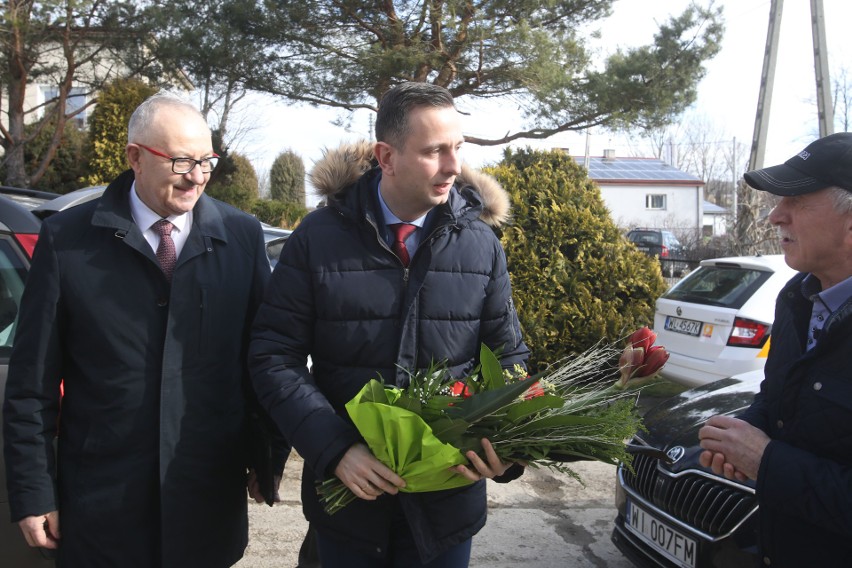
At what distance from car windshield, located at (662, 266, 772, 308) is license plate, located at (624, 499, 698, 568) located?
3244mm

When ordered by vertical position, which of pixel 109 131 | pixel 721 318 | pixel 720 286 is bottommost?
pixel 721 318

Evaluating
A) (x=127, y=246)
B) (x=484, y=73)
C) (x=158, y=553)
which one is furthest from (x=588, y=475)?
(x=484, y=73)

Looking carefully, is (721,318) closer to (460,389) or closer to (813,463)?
(813,463)

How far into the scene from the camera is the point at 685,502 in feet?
9.91

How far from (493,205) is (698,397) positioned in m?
2.10

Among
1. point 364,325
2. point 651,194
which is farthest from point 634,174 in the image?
A: point 364,325

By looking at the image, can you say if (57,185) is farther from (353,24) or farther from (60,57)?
(353,24)

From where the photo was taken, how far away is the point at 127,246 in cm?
210

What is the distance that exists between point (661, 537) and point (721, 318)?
3.38 meters

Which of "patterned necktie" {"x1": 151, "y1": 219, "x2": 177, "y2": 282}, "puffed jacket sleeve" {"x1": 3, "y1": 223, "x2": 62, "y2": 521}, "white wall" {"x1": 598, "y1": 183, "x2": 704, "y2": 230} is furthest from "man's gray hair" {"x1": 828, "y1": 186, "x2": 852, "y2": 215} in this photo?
"white wall" {"x1": 598, "y1": 183, "x2": 704, "y2": 230}

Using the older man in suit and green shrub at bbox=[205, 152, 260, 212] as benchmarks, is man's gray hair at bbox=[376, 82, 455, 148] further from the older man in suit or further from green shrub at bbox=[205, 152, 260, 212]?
green shrub at bbox=[205, 152, 260, 212]

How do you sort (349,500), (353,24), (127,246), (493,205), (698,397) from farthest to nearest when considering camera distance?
(353,24)
(698,397)
(493,205)
(127,246)
(349,500)

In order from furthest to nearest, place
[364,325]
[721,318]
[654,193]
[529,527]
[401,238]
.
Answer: [654,193] → [721,318] → [529,527] → [401,238] → [364,325]

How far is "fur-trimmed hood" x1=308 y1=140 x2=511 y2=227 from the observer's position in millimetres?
2223
